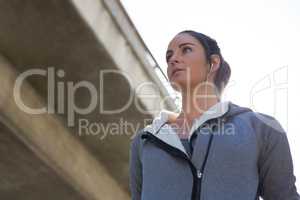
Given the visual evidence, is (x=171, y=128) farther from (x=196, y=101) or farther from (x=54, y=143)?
(x=54, y=143)

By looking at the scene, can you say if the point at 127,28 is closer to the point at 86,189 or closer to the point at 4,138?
the point at 4,138

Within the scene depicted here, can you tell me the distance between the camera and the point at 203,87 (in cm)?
226

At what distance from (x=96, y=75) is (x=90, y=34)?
0.73 m

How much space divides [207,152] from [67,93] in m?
5.28

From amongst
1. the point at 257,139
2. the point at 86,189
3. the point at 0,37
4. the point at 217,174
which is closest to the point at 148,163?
the point at 217,174

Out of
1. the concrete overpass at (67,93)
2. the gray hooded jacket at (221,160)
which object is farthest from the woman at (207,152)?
the concrete overpass at (67,93)

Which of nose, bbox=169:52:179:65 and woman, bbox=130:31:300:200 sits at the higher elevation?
nose, bbox=169:52:179:65

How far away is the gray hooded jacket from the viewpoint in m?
1.88

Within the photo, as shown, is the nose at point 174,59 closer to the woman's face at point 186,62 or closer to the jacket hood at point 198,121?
Result: the woman's face at point 186,62

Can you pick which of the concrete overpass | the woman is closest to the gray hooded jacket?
the woman

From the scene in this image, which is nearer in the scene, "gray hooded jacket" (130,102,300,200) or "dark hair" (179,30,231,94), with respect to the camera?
"gray hooded jacket" (130,102,300,200)

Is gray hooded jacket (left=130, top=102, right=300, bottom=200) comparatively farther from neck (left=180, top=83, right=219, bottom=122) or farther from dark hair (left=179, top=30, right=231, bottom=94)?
dark hair (left=179, top=30, right=231, bottom=94)

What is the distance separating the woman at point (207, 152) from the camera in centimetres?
188

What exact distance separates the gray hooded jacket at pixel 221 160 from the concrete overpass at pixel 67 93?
154 inches
